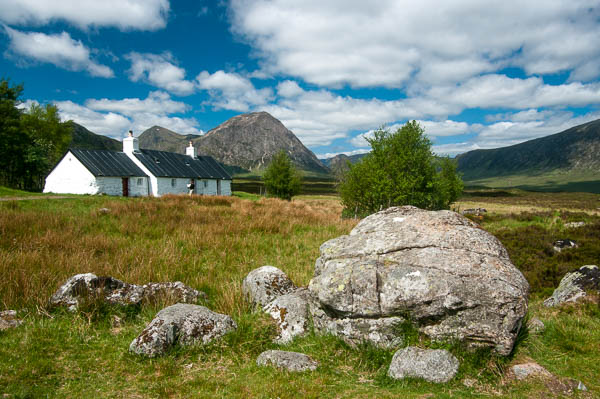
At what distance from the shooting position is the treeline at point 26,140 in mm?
46500

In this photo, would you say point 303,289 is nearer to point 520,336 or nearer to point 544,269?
point 520,336

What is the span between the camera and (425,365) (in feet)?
14.3

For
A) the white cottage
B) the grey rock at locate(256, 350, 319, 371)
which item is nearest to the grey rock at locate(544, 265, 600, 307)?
the grey rock at locate(256, 350, 319, 371)

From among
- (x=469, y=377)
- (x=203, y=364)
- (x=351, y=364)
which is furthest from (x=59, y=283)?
(x=469, y=377)

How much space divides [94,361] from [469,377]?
5.17 metres

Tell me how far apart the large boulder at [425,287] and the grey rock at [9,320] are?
4.81 metres

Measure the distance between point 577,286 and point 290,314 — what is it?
8101mm

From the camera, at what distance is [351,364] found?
4.91 metres

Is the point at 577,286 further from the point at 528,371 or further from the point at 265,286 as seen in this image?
the point at 265,286

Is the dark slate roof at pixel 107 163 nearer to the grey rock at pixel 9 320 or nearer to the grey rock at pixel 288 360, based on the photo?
the grey rock at pixel 9 320

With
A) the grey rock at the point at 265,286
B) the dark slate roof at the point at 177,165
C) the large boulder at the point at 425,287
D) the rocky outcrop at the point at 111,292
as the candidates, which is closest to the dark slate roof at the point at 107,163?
the dark slate roof at the point at 177,165

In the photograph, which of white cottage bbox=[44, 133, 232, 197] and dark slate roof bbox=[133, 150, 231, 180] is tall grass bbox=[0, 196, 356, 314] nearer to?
white cottage bbox=[44, 133, 232, 197]

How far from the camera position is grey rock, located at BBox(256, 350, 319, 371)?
463cm

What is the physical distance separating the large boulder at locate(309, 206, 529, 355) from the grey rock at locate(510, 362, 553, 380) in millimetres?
244
